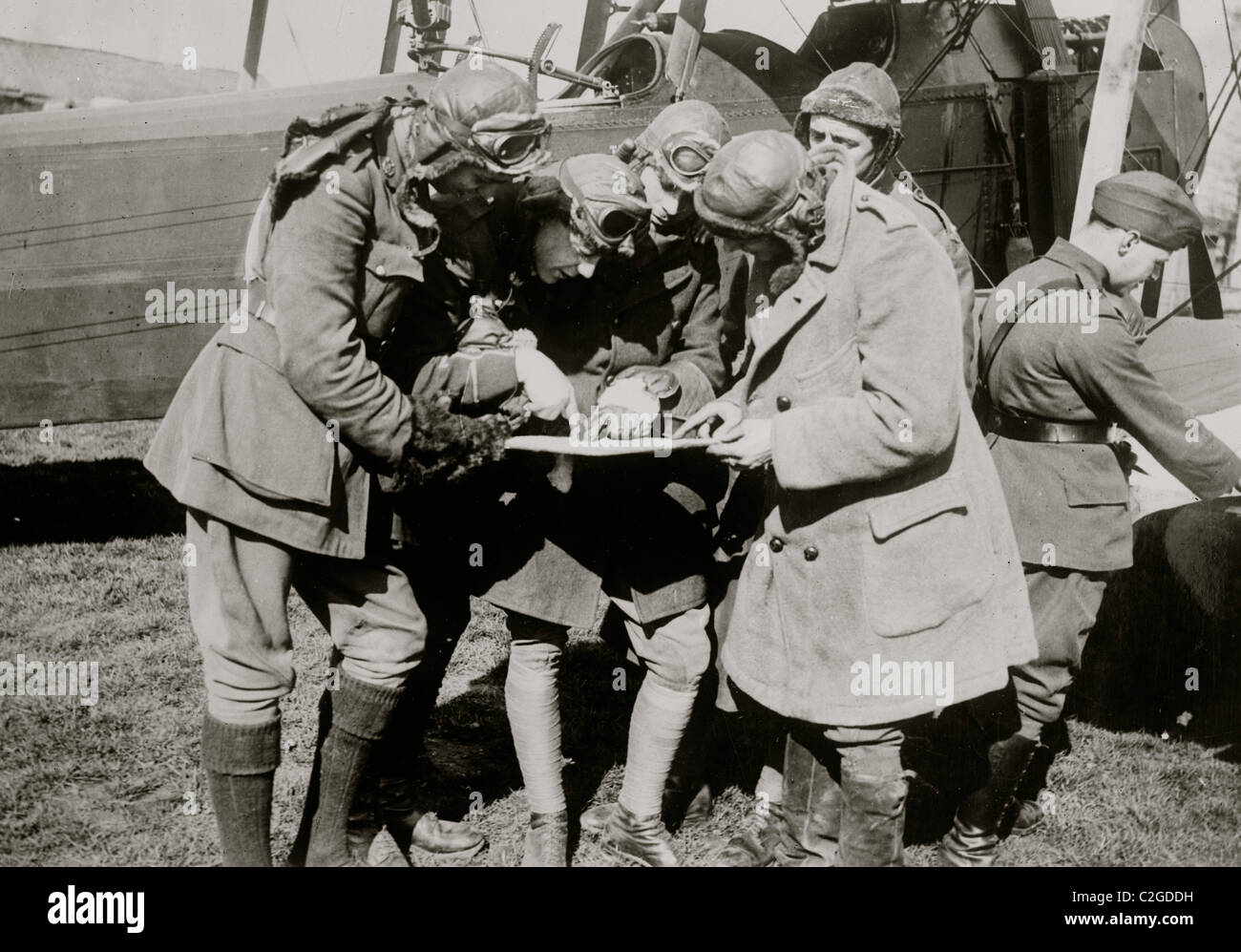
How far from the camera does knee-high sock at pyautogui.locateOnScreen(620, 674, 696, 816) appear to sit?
3.56 metres

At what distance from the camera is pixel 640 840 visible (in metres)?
3.64

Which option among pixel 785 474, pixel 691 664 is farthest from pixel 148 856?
pixel 785 474

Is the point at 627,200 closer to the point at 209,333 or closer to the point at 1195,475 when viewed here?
the point at 1195,475

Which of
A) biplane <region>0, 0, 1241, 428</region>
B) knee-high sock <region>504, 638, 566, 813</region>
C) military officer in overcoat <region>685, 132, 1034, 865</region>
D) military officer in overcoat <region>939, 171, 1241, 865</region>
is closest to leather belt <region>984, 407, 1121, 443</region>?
military officer in overcoat <region>939, 171, 1241, 865</region>

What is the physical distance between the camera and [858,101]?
153 inches

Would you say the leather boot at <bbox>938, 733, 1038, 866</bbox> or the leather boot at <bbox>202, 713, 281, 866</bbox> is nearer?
the leather boot at <bbox>202, 713, 281, 866</bbox>

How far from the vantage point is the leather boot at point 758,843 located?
3756 mm

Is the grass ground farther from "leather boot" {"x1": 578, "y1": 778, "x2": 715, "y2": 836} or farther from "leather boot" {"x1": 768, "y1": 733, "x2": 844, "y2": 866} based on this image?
"leather boot" {"x1": 768, "y1": 733, "x2": 844, "y2": 866}

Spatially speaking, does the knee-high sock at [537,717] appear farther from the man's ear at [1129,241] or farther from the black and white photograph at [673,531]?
the man's ear at [1129,241]

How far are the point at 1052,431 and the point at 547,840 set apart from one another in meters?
2.19

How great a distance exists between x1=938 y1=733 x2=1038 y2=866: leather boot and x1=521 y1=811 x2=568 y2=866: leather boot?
137cm

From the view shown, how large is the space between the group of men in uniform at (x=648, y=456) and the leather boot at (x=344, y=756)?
11mm

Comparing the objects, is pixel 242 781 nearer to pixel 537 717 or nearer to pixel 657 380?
pixel 537 717

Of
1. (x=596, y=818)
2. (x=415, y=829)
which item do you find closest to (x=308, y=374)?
(x=415, y=829)
